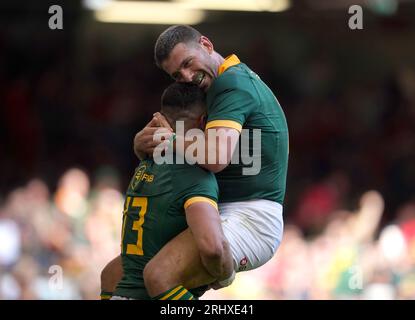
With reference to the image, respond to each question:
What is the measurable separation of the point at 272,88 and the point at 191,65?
6067 millimetres

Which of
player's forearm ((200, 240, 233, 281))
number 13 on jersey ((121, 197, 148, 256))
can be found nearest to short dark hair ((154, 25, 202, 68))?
number 13 on jersey ((121, 197, 148, 256))

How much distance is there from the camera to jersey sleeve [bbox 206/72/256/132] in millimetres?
4043

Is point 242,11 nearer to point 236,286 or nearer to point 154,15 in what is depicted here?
point 154,15

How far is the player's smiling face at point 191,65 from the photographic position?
4.22 m

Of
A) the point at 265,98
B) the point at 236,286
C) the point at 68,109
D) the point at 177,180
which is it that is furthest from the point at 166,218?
the point at 68,109

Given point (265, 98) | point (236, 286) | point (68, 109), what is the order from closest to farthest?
point (265, 98), point (236, 286), point (68, 109)

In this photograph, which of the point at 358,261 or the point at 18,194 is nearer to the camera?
the point at 358,261

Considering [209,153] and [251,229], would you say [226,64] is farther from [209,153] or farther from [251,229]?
[251,229]

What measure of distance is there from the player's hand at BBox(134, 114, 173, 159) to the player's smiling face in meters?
0.18

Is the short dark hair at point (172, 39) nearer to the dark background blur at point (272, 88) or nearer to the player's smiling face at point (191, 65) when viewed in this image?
the player's smiling face at point (191, 65)

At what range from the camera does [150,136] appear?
4.16 meters

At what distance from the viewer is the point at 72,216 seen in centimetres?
866

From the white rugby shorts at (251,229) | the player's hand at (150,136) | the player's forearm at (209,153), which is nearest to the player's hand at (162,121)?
the player's hand at (150,136)
